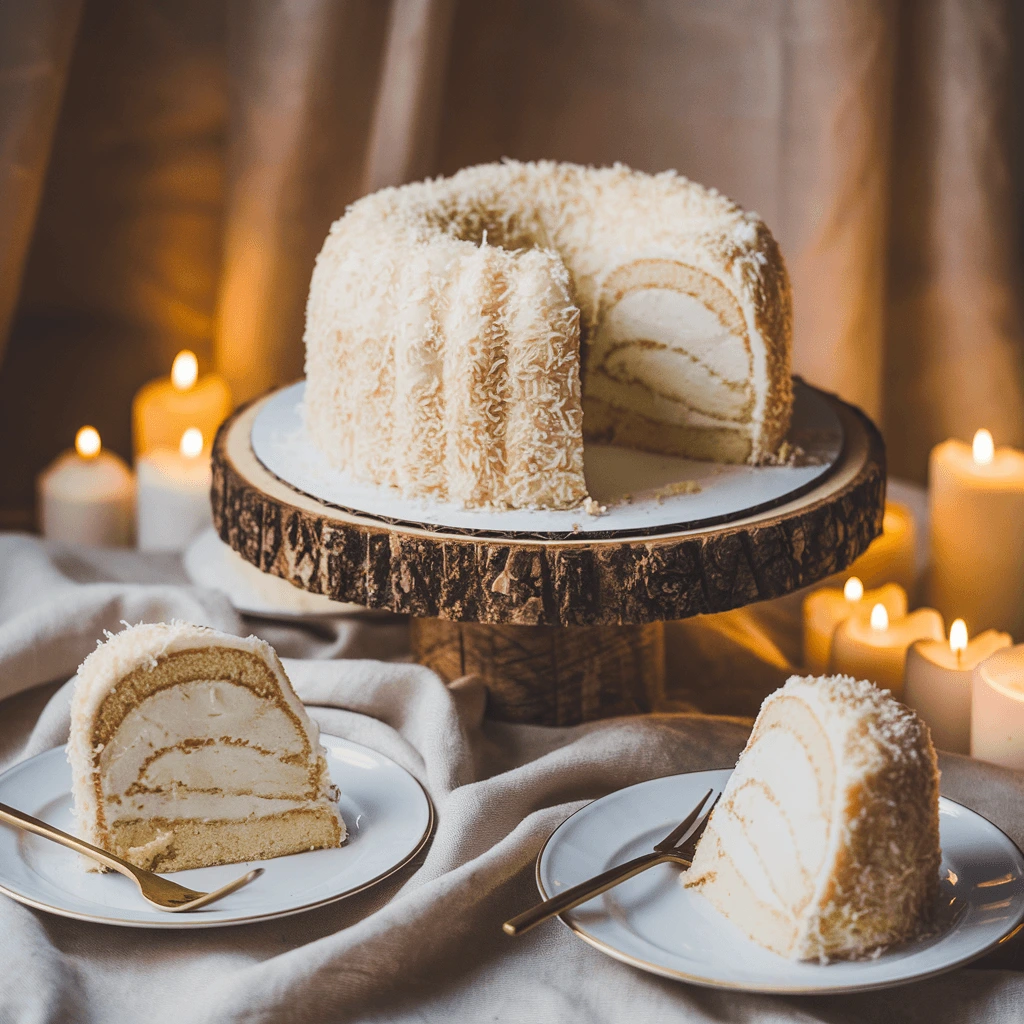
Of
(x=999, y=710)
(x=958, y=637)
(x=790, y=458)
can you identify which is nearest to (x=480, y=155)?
(x=790, y=458)

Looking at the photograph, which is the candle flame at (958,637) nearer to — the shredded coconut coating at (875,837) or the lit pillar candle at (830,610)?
the lit pillar candle at (830,610)

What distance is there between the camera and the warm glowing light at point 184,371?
7.86 ft

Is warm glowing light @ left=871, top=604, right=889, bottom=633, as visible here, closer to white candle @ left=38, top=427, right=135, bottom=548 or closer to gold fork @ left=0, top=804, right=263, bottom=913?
gold fork @ left=0, top=804, right=263, bottom=913

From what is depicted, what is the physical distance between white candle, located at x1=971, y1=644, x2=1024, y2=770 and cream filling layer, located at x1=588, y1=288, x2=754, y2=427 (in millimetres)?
390

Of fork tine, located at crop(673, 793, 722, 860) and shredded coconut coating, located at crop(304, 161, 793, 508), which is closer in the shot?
A: fork tine, located at crop(673, 793, 722, 860)

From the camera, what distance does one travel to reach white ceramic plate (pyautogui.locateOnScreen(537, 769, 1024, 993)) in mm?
1080

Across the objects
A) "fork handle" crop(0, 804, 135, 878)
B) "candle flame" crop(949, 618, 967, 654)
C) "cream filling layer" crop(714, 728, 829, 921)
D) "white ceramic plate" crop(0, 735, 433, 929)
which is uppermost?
"cream filling layer" crop(714, 728, 829, 921)

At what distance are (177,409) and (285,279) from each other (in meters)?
0.28

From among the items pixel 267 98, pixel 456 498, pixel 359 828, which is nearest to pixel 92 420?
pixel 267 98

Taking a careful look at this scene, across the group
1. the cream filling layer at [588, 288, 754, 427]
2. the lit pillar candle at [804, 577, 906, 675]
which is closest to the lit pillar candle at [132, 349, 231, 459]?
the cream filling layer at [588, 288, 754, 427]

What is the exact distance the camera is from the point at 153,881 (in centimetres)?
122

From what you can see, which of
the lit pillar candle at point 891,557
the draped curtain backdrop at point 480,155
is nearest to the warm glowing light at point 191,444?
the draped curtain backdrop at point 480,155

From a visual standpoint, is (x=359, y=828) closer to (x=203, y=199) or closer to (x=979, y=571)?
(x=979, y=571)

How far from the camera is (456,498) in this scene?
4.99 feet
